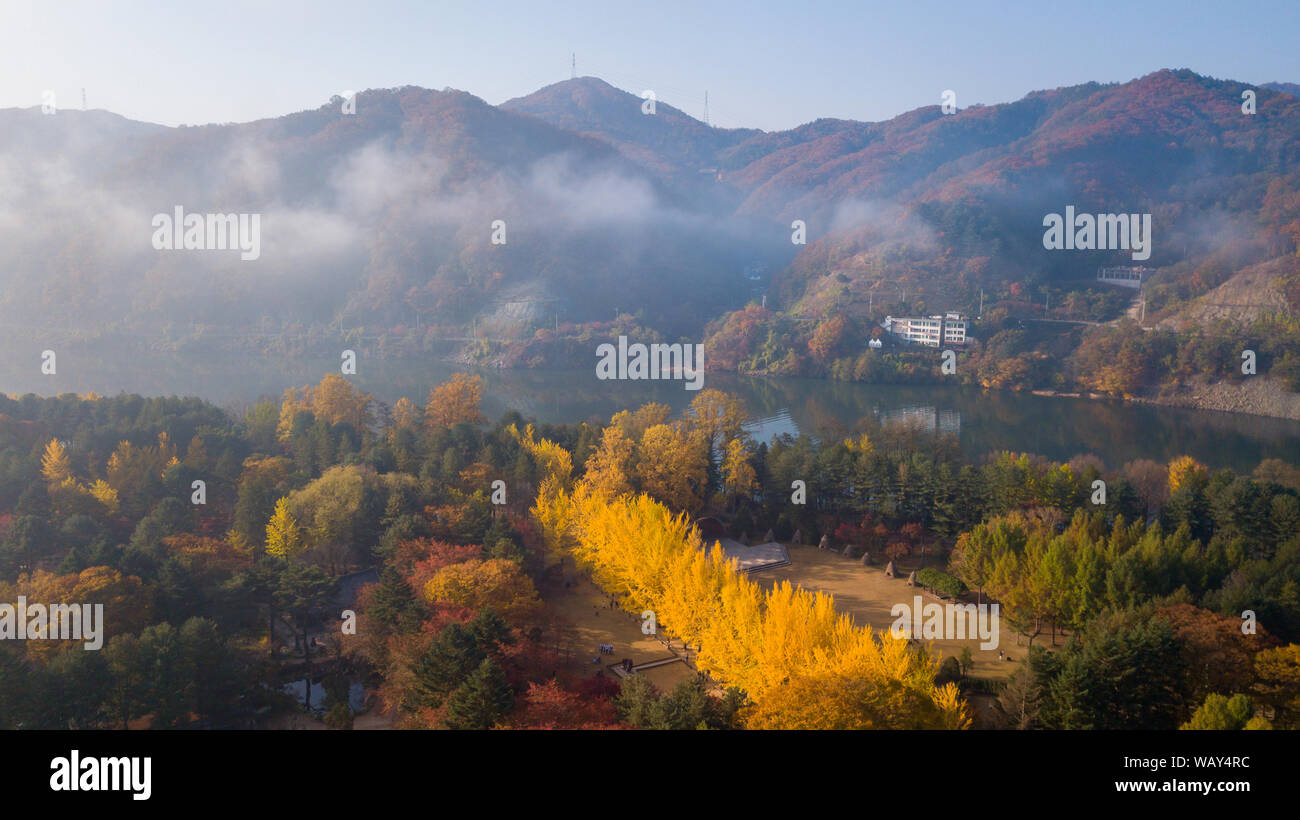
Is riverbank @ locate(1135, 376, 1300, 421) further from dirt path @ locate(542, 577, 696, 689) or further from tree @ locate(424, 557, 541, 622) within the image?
tree @ locate(424, 557, 541, 622)

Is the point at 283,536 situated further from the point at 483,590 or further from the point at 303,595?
the point at 483,590

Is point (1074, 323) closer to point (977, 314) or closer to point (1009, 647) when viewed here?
point (977, 314)

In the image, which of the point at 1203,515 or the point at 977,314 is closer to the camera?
the point at 1203,515

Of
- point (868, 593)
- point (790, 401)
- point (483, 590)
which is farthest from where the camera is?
point (790, 401)

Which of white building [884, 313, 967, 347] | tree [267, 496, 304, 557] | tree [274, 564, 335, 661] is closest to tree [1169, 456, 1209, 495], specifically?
tree [274, 564, 335, 661]

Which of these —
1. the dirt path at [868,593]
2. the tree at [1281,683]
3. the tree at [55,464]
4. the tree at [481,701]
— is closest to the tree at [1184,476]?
the dirt path at [868,593]

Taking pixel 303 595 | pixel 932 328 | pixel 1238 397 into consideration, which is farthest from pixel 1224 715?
pixel 932 328

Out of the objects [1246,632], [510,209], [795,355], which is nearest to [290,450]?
[1246,632]

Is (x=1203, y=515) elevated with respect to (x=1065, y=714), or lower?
elevated
